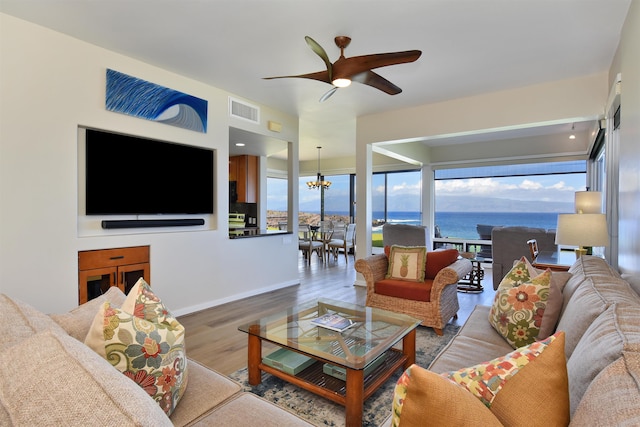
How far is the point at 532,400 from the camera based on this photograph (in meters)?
0.78

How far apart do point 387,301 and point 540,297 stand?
5.90ft

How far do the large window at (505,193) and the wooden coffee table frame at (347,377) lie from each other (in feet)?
18.5

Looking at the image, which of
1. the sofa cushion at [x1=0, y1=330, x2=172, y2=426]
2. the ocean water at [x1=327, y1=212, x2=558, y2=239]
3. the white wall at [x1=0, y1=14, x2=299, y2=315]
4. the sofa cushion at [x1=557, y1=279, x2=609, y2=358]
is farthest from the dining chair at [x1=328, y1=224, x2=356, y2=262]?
the sofa cushion at [x1=0, y1=330, x2=172, y2=426]

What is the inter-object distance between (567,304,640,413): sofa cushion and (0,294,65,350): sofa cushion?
149 cm

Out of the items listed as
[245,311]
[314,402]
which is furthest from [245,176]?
[314,402]

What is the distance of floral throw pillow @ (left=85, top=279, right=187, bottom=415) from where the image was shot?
1053 mm

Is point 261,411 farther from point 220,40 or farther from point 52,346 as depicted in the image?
point 220,40

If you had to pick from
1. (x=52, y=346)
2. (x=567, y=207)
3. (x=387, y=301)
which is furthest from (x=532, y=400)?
(x=567, y=207)

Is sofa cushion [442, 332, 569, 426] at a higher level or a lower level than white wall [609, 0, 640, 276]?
lower

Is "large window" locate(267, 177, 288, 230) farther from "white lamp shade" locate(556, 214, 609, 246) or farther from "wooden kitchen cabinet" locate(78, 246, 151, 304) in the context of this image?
"white lamp shade" locate(556, 214, 609, 246)

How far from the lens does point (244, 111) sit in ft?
14.7

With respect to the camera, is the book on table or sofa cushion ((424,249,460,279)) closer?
the book on table

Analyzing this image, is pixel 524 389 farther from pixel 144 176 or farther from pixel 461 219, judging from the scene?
pixel 461 219

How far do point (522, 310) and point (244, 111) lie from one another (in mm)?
3915
